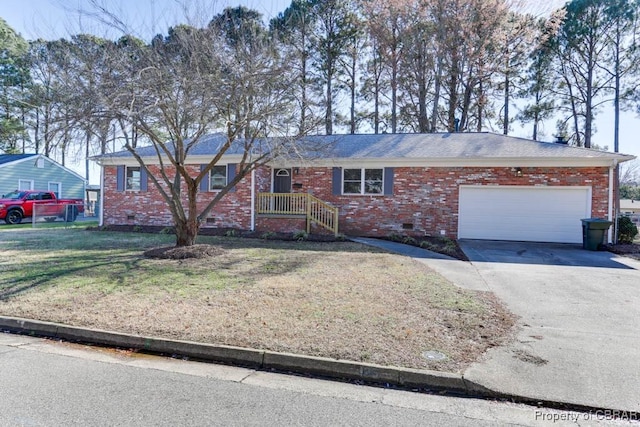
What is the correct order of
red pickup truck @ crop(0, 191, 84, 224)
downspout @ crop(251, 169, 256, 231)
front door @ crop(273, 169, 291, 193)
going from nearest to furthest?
downspout @ crop(251, 169, 256, 231)
front door @ crop(273, 169, 291, 193)
red pickup truck @ crop(0, 191, 84, 224)

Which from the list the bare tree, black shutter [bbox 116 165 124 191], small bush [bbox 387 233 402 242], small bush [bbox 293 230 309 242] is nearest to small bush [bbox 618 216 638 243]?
small bush [bbox 387 233 402 242]

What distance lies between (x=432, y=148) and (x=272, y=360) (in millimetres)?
12461

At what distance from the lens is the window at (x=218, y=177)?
15.6 meters

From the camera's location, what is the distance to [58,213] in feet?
63.7

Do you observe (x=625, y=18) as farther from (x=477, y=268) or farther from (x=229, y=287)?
(x=229, y=287)

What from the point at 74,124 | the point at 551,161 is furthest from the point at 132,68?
the point at 551,161

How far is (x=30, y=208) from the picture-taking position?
20172 mm

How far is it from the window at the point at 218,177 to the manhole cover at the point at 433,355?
1299 centimetres

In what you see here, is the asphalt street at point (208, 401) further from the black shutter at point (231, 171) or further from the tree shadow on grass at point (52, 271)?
the black shutter at point (231, 171)

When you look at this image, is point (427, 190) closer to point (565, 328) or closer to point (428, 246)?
point (428, 246)

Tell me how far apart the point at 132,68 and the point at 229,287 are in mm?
5399

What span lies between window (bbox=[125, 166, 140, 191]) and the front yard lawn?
787 centimetres

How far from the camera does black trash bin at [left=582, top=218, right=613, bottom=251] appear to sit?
11.5 m

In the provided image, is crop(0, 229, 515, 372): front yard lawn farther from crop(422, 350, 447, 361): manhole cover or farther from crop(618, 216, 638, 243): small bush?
crop(618, 216, 638, 243): small bush
